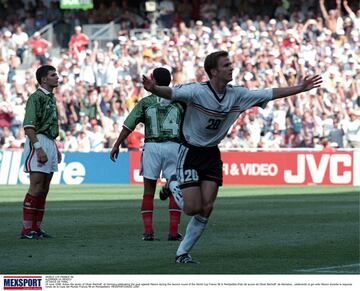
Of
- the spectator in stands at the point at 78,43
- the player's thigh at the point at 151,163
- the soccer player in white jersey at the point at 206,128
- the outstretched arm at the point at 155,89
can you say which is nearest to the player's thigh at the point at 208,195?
the soccer player in white jersey at the point at 206,128

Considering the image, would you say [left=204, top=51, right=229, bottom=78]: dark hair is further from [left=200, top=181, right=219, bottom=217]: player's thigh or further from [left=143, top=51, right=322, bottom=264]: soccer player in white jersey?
[left=200, top=181, right=219, bottom=217]: player's thigh

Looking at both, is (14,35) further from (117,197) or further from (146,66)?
(117,197)

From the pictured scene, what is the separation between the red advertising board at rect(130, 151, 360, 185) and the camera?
33500mm

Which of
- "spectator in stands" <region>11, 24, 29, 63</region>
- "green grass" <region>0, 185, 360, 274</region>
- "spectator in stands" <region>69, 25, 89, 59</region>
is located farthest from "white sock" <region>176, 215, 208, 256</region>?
"spectator in stands" <region>11, 24, 29, 63</region>

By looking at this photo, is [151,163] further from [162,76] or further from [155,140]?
[162,76]

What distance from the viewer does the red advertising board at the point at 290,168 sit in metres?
33.5

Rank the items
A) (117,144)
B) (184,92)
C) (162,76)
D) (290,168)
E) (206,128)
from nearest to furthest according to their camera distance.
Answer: (184,92) → (206,128) → (162,76) → (117,144) → (290,168)

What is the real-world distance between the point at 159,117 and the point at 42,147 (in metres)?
1.61

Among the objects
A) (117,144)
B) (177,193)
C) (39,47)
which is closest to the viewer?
(177,193)

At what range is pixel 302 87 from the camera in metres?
13.0

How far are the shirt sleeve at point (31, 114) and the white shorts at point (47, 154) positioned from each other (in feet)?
0.93

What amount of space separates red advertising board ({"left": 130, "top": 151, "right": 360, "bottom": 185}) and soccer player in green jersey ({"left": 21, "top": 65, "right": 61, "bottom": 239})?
58.9ft

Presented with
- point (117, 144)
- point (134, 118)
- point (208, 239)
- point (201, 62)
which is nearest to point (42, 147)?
point (117, 144)

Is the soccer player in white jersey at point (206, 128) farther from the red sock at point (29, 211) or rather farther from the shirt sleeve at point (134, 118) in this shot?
the red sock at point (29, 211)
